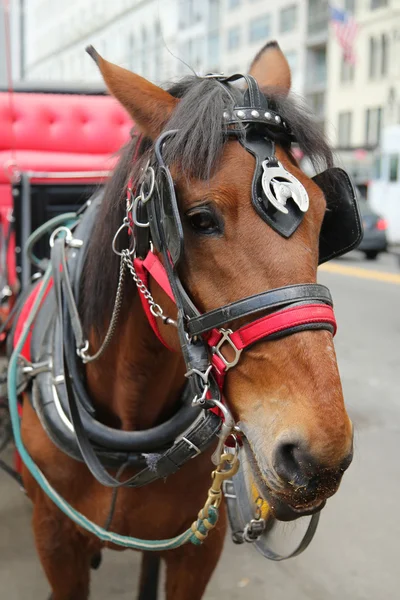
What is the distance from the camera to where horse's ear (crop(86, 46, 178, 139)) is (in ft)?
5.01

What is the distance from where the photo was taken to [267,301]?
1.28 metres

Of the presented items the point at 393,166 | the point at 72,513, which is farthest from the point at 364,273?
the point at 72,513

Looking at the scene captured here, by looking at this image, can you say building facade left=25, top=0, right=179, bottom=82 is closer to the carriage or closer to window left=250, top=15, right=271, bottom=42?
window left=250, top=15, right=271, bottom=42

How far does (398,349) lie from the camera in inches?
258

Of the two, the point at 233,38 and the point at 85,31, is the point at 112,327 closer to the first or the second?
the point at 233,38

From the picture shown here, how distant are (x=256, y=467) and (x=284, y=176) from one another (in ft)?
1.94

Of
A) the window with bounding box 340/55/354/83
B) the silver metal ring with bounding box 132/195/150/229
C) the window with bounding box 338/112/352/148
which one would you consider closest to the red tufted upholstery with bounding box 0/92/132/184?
the silver metal ring with bounding box 132/195/150/229

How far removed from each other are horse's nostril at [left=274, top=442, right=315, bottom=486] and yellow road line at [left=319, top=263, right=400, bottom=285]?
9.74 meters

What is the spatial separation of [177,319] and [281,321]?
280 millimetres

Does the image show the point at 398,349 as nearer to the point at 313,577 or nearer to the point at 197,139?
the point at 313,577

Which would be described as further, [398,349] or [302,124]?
Answer: [398,349]

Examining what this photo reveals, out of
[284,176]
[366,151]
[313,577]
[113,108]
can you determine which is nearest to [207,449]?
[284,176]

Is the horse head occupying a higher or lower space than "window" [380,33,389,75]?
lower

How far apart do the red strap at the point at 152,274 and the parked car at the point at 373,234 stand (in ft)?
43.7
